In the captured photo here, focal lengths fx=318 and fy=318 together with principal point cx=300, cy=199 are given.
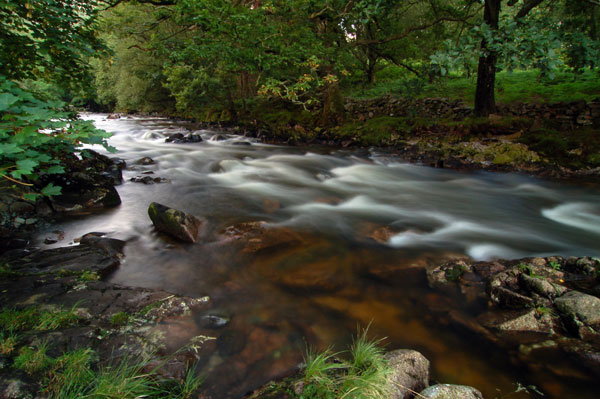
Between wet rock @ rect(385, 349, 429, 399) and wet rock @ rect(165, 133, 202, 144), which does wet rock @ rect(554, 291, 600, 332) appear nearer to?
wet rock @ rect(385, 349, 429, 399)

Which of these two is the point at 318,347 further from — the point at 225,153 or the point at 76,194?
the point at 225,153

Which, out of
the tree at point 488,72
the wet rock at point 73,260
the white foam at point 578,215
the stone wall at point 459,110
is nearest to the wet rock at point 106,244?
the wet rock at point 73,260

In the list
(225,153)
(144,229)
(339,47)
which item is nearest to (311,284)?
(144,229)

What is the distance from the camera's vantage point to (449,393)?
216cm

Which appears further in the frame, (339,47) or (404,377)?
(339,47)

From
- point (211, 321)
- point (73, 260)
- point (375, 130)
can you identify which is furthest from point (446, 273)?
point (375, 130)

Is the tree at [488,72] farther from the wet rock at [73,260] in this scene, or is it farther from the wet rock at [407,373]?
the wet rock at [73,260]

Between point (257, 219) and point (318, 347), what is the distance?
327cm

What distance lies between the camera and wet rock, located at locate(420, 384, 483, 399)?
7.01ft

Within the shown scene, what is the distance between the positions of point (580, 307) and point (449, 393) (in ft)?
6.14

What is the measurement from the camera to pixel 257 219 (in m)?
5.98

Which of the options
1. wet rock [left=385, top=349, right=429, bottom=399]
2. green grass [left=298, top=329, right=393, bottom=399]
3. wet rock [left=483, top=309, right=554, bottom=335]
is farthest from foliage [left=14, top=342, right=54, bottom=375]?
wet rock [left=483, top=309, right=554, bottom=335]

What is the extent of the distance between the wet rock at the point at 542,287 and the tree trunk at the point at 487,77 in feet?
28.4

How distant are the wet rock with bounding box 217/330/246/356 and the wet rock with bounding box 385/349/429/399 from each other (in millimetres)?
1326
